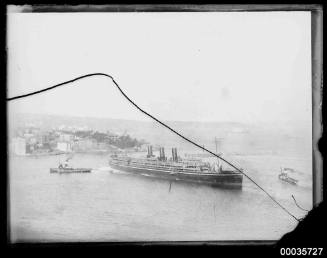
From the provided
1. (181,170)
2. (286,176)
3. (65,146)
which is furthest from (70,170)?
(286,176)

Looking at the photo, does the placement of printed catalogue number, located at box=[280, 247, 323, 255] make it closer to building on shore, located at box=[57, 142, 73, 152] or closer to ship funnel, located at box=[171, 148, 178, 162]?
ship funnel, located at box=[171, 148, 178, 162]

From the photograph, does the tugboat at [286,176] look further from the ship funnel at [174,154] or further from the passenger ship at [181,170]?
the ship funnel at [174,154]

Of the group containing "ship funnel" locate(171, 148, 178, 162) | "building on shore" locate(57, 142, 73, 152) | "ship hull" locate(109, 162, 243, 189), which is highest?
"building on shore" locate(57, 142, 73, 152)

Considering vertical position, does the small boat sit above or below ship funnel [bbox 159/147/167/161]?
below

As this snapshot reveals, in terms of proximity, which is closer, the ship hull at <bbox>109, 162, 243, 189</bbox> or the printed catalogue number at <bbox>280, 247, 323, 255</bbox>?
the printed catalogue number at <bbox>280, 247, 323, 255</bbox>

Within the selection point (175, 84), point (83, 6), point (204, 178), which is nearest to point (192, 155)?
point (204, 178)

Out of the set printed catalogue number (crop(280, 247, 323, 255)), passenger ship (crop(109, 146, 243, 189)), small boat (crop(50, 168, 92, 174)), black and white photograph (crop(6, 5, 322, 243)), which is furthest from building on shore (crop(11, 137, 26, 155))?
printed catalogue number (crop(280, 247, 323, 255))

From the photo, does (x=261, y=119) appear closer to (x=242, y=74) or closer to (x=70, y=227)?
Answer: (x=242, y=74)
